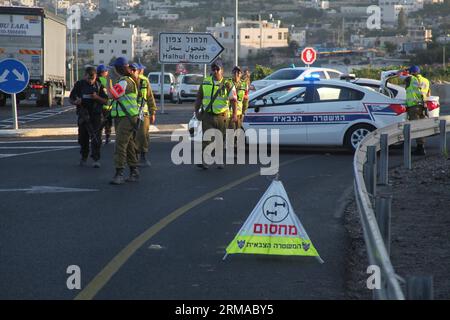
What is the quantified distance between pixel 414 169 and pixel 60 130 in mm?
11444

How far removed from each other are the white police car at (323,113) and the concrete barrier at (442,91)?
77.2 feet

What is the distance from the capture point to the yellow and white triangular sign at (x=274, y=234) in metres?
8.95

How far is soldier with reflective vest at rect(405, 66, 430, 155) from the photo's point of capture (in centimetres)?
1973

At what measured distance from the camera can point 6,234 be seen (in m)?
10.2

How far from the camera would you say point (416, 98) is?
65.2 feet

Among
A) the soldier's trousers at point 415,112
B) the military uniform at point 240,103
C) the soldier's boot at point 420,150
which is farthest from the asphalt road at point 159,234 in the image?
the soldier's trousers at point 415,112

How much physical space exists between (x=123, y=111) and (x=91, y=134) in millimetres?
2791

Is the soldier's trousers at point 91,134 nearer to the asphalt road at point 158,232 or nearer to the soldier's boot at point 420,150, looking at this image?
the asphalt road at point 158,232

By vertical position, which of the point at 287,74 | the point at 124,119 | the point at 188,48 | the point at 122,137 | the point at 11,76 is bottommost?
the point at 122,137

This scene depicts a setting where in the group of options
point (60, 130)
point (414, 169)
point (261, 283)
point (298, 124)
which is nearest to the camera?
point (261, 283)

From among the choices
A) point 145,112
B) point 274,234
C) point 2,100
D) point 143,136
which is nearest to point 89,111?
point 143,136

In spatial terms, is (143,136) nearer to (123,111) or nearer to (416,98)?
(123,111)
